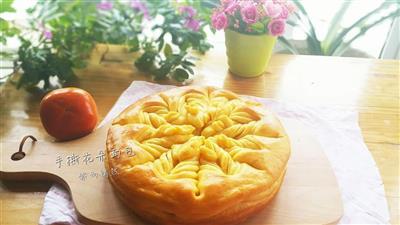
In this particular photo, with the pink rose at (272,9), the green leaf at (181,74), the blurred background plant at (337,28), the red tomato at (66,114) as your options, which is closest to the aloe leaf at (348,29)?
the blurred background plant at (337,28)

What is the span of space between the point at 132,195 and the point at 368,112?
2.44ft

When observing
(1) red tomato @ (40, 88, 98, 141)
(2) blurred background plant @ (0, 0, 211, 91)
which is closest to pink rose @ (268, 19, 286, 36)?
(2) blurred background plant @ (0, 0, 211, 91)

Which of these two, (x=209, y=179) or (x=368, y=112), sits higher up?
(x=209, y=179)

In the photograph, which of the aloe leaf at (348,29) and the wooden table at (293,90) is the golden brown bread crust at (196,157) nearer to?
the wooden table at (293,90)

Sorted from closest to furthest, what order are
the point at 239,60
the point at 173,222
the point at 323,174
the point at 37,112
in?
1. the point at 173,222
2. the point at 323,174
3. the point at 37,112
4. the point at 239,60

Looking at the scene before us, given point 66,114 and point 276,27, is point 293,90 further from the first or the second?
point 66,114

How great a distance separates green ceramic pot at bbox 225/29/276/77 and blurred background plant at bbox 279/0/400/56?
334 mm

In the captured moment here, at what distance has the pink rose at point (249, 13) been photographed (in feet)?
3.43

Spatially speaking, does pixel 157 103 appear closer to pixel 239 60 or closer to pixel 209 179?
pixel 209 179

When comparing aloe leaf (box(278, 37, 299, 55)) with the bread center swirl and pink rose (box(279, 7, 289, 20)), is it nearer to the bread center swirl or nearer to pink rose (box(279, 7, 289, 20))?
pink rose (box(279, 7, 289, 20))

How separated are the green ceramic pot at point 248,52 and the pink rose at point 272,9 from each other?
74 mm

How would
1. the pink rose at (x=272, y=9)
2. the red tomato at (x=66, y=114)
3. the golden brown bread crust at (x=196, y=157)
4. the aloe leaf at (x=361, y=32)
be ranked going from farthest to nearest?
the aloe leaf at (x=361, y=32), the pink rose at (x=272, y=9), the red tomato at (x=66, y=114), the golden brown bread crust at (x=196, y=157)

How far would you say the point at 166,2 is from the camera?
52.6 inches

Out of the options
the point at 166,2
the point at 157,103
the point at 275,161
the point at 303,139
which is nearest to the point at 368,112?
the point at 303,139
